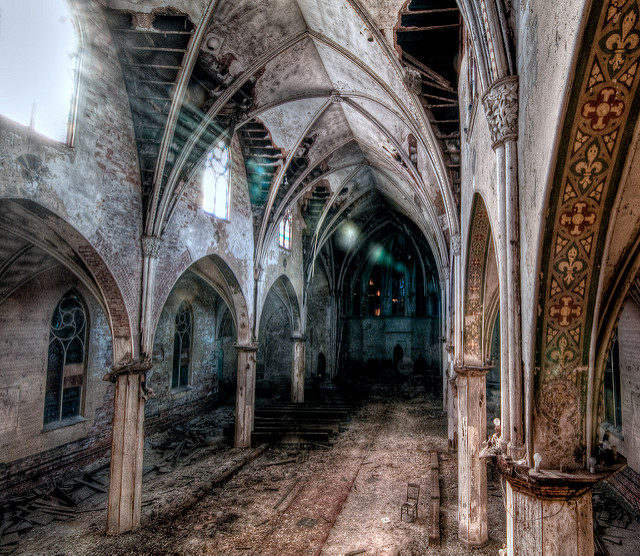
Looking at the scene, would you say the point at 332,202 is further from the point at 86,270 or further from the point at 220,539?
the point at 220,539

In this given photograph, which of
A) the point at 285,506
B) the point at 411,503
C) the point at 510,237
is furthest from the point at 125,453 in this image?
the point at 510,237

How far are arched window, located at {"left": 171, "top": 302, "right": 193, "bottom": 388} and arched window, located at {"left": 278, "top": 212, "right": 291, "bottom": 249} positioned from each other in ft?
16.9

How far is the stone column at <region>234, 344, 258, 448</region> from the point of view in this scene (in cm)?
1495

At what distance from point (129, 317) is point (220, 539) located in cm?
521

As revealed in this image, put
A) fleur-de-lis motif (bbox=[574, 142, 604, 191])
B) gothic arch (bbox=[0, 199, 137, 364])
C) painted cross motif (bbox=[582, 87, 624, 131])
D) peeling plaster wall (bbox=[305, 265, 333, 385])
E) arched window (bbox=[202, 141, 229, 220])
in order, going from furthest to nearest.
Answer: peeling plaster wall (bbox=[305, 265, 333, 385]) < arched window (bbox=[202, 141, 229, 220]) < gothic arch (bbox=[0, 199, 137, 364]) < fleur-de-lis motif (bbox=[574, 142, 604, 191]) < painted cross motif (bbox=[582, 87, 624, 131])

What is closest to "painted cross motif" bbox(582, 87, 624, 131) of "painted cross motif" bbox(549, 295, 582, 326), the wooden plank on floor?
"painted cross motif" bbox(549, 295, 582, 326)

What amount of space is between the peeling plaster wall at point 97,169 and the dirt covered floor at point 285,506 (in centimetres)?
460

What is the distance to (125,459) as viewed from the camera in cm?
912

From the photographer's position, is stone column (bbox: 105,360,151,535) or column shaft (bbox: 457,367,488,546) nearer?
column shaft (bbox: 457,367,488,546)

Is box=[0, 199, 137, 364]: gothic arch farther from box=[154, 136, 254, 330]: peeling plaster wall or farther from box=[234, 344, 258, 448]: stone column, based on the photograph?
box=[234, 344, 258, 448]: stone column

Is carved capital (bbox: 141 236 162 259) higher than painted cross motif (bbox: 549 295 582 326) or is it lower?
higher

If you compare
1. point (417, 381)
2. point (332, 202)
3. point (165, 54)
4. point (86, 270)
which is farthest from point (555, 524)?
point (417, 381)

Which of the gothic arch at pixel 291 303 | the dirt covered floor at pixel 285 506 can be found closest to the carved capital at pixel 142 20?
the dirt covered floor at pixel 285 506

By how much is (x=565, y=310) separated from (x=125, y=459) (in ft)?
30.3
